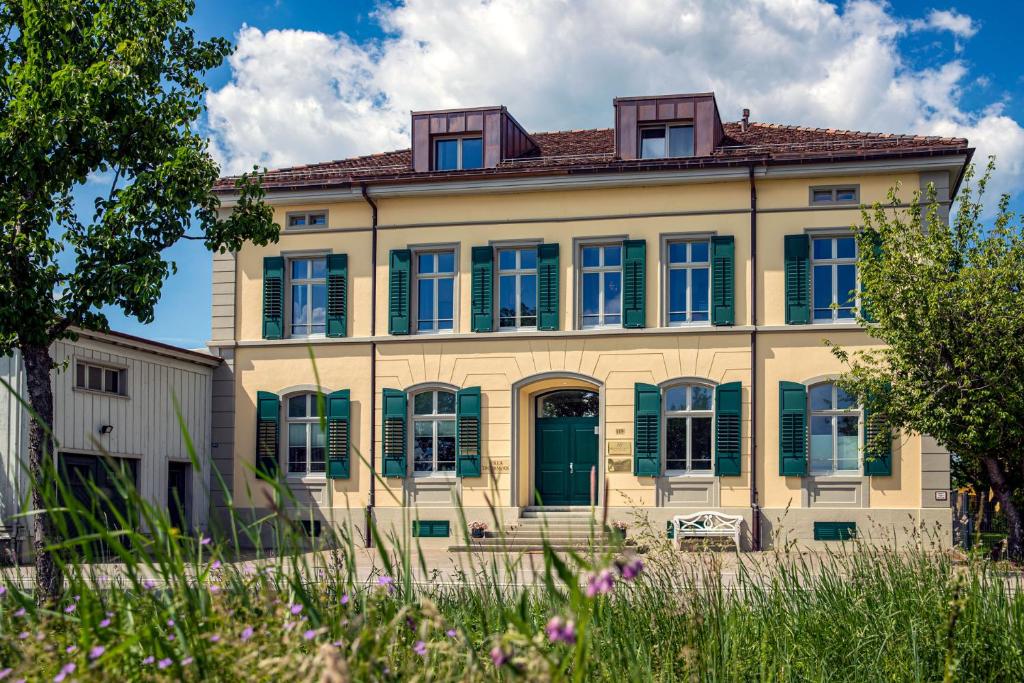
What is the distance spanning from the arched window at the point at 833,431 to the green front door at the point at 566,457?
408cm

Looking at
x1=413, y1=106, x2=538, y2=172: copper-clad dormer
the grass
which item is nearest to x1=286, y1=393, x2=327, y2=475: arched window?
x1=413, y1=106, x2=538, y2=172: copper-clad dormer

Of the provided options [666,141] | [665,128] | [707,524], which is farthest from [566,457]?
[665,128]

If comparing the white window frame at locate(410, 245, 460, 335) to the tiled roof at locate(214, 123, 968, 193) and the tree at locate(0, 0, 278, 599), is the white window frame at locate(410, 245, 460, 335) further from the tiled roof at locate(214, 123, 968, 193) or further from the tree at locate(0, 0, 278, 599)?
the tree at locate(0, 0, 278, 599)

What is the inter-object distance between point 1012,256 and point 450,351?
10055 millimetres

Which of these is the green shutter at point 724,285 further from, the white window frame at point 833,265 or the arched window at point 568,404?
the arched window at point 568,404

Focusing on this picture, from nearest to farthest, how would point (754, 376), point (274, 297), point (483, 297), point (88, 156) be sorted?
point (88, 156) < point (754, 376) < point (483, 297) < point (274, 297)

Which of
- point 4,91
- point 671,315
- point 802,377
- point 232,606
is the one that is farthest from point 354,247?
point 232,606

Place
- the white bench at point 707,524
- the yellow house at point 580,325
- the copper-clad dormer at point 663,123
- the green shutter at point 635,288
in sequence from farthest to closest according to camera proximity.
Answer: the copper-clad dormer at point 663,123 → the green shutter at point 635,288 → the yellow house at point 580,325 → the white bench at point 707,524

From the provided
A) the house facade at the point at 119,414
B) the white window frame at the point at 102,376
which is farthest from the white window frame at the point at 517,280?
the white window frame at the point at 102,376

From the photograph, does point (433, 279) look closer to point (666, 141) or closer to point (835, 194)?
point (666, 141)

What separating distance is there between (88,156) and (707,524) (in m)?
12.2

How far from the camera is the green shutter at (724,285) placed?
2112cm

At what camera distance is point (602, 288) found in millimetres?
21875

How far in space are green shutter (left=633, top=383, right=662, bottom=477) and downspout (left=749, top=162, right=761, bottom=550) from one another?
164cm
